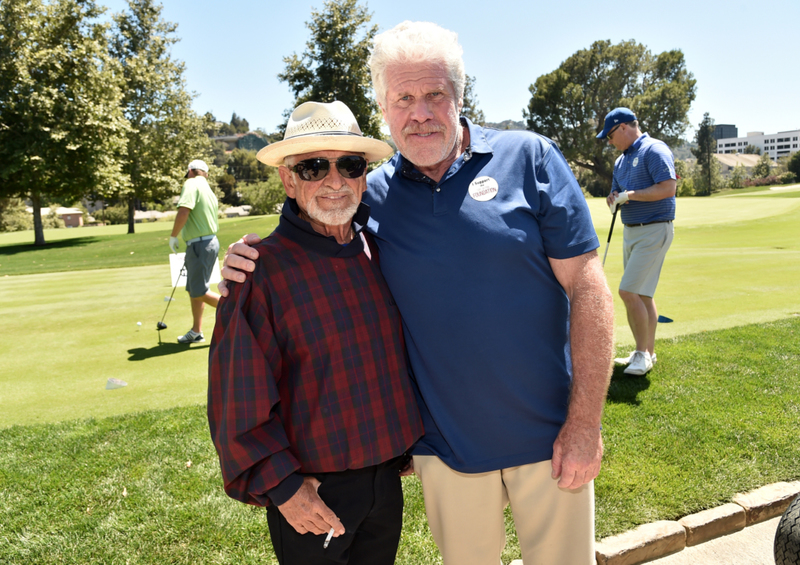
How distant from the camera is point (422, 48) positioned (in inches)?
87.5

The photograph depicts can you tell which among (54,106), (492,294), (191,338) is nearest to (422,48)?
(492,294)

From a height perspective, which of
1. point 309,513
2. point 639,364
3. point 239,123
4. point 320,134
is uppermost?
point 239,123

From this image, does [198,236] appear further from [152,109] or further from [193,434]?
[152,109]

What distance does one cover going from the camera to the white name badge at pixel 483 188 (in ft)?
6.84

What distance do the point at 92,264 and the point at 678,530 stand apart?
1873 cm

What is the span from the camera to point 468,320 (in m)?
2.06

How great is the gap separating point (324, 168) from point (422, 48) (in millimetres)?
601

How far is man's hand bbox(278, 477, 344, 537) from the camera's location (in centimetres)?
192

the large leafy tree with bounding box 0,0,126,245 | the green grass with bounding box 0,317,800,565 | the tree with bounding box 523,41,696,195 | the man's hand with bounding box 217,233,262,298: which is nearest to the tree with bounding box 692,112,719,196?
the tree with bounding box 523,41,696,195

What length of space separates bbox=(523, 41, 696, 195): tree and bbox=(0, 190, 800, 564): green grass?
59.7 metres

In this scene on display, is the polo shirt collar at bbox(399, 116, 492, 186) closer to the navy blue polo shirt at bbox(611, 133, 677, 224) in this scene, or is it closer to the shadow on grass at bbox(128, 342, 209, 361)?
the navy blue polo shirt at bbox(611, 133, 677, 224)

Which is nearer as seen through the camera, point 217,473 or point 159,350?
point 217,473

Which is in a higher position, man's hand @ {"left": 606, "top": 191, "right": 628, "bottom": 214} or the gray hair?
the gray hair

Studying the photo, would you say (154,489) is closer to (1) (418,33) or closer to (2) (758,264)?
(1) (418,33)
